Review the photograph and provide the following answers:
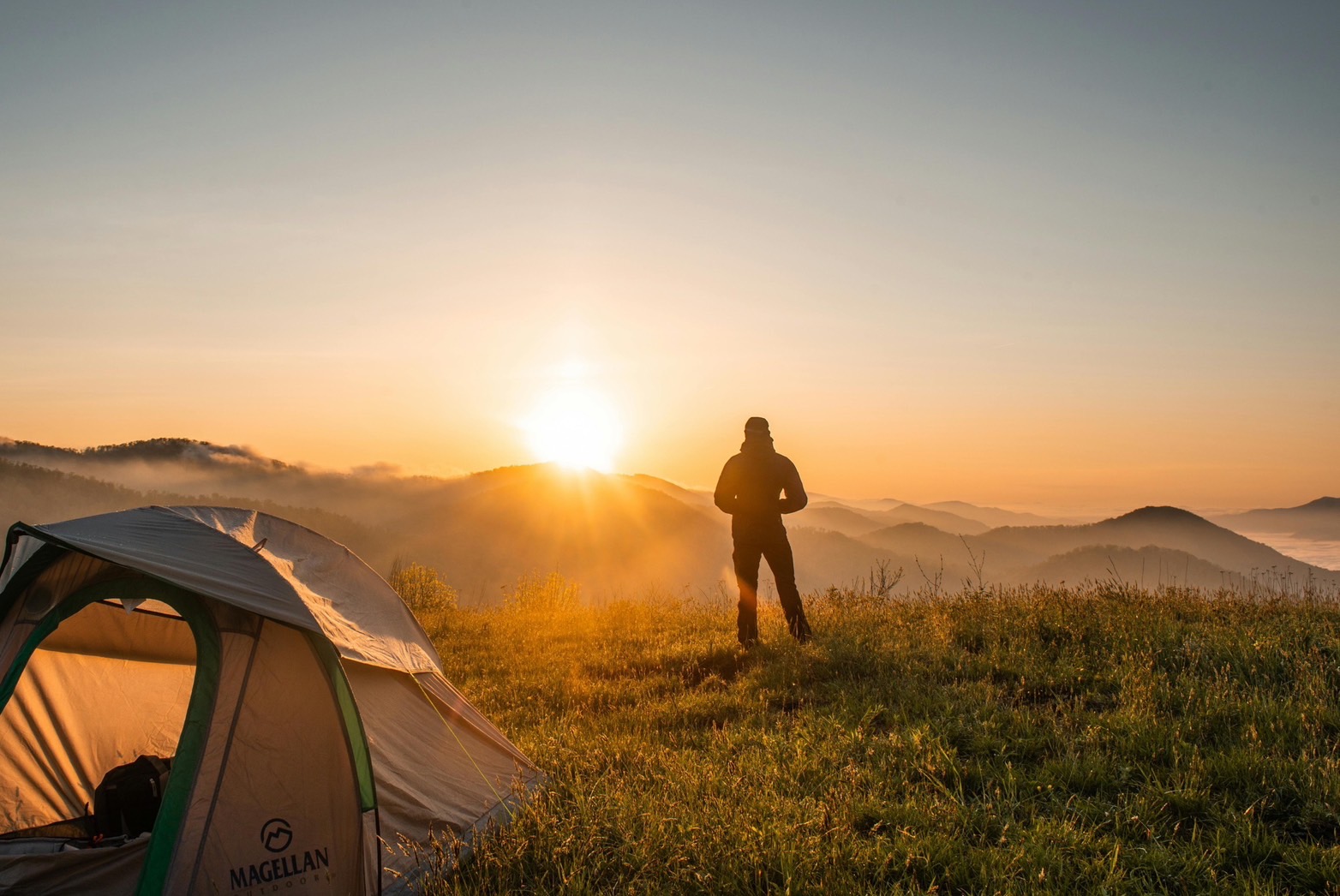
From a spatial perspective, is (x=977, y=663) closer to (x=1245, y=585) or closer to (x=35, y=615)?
(x=1245, y=585)

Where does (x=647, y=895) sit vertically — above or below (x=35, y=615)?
below

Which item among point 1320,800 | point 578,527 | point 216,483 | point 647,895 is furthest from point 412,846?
point 578,527

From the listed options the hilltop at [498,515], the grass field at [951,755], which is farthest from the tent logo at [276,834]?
the hilltop at [498,515]

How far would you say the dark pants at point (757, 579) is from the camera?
9.95 metres

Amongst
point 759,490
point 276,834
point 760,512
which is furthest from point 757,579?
point 276,834

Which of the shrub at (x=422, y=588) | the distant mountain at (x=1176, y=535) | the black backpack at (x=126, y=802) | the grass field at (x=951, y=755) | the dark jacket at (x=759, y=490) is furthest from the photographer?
the distant mountain at (x=1176, y=535)

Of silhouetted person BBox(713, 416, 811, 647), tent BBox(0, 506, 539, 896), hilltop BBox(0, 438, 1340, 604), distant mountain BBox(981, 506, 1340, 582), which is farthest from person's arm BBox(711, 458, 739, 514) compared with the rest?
distant mountain BBox(981, 506, 1340, 582)

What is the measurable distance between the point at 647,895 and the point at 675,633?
22.7 ft

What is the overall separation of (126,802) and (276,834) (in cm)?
185

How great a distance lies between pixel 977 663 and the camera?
25.7 feet

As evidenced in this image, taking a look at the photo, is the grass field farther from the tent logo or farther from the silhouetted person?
the tent logo

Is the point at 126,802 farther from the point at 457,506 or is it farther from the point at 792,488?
the point at 457,506

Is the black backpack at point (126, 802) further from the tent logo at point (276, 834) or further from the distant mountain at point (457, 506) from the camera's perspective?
the distant mountain at point (457, 506)

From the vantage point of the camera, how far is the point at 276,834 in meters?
4.56
